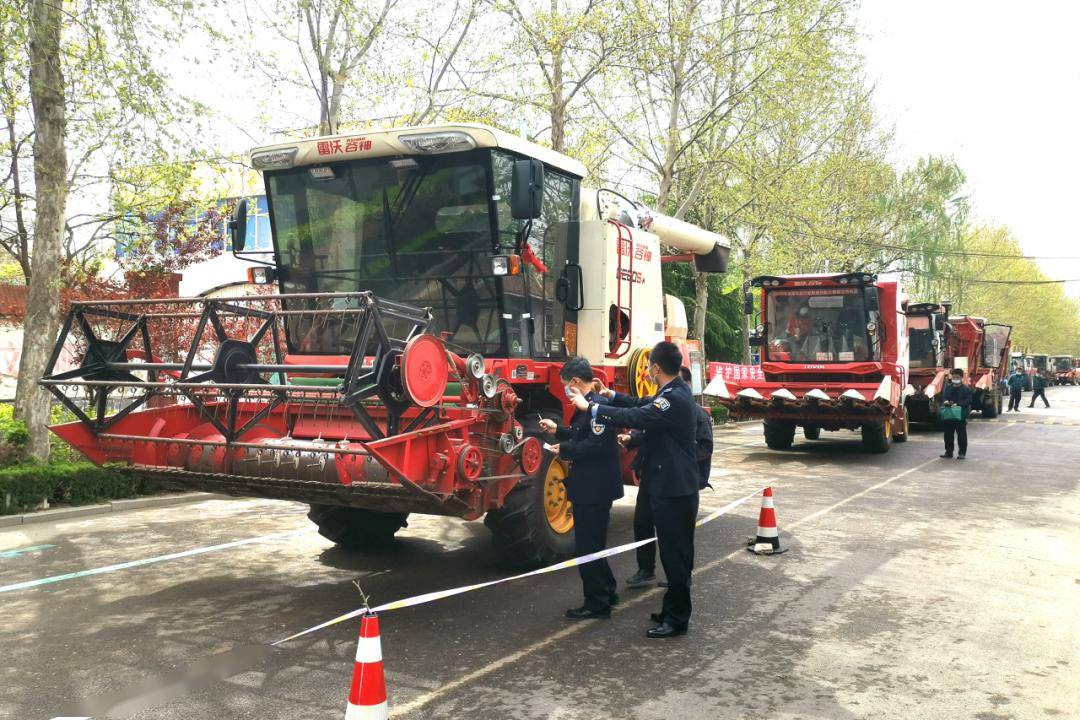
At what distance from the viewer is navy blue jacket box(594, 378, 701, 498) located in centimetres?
561

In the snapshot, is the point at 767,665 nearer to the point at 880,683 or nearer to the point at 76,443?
the point at 880,683

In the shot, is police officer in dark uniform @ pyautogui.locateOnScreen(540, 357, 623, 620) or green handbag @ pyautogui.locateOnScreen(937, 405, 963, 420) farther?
green handbag @ pyautogui.locateOnScreen(937, 405, 963, 420)

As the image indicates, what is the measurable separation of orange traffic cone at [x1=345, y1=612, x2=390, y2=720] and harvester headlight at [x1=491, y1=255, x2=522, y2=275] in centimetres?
390

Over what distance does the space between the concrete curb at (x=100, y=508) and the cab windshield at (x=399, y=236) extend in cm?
313

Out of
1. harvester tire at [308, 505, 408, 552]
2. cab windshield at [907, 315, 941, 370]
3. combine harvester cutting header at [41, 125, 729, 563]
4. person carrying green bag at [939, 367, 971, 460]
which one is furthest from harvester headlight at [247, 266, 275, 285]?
cab windshield at [907, 315, 941, 370]

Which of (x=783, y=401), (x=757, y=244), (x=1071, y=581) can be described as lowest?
(x=1071, y=581)

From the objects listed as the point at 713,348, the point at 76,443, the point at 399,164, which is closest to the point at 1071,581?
the point at 399,164

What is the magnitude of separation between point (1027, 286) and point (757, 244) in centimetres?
4388

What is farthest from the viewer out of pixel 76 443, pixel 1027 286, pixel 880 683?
pixel 1027 286

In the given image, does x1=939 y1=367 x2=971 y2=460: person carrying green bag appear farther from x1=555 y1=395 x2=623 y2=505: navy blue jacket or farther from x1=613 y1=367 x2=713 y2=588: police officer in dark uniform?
x1=555 y1=395 x2=623 y2=505: navy blue jacket

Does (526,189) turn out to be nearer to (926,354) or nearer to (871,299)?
(871,299)

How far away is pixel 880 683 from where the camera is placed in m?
4.88

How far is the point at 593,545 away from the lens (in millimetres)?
5945

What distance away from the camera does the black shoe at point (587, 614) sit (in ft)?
19.7
